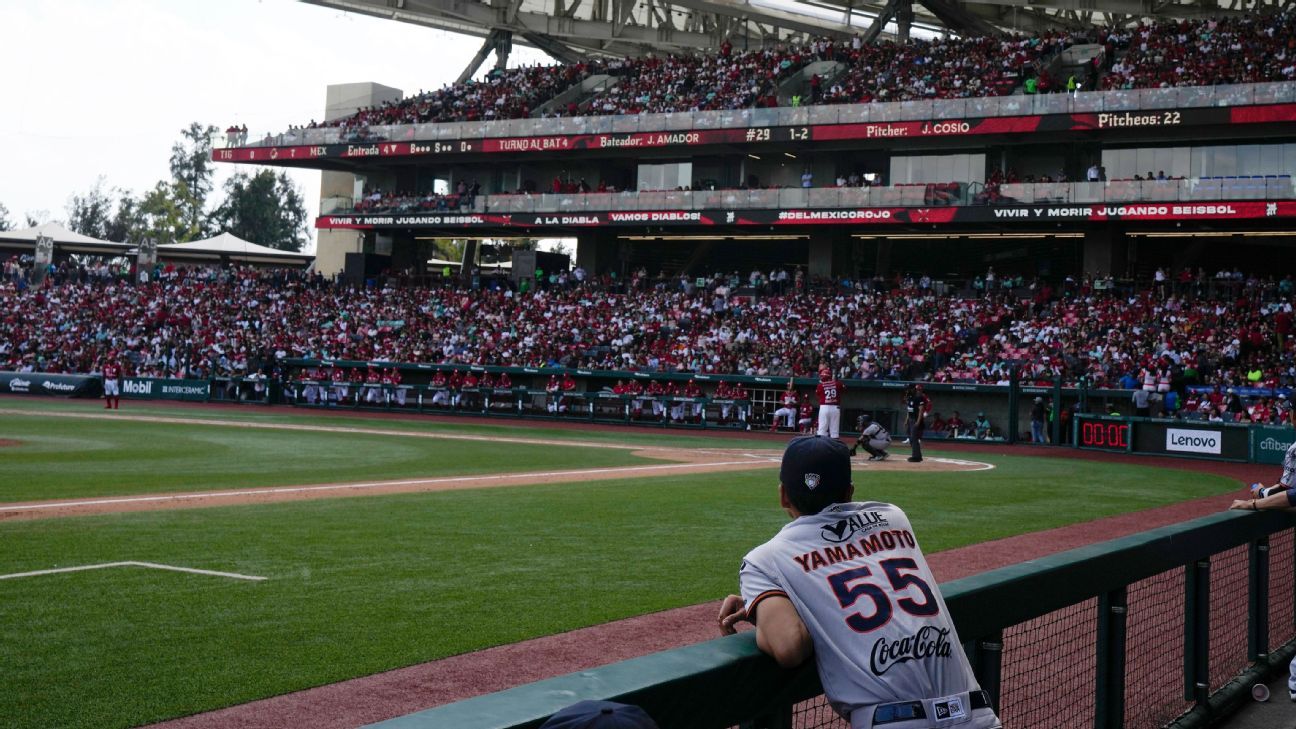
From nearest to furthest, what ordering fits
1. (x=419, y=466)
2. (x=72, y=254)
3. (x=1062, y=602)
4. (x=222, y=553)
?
(x=1062, y=602), (x=222, y=553), (x=419, y=466), (x=72, y=254)

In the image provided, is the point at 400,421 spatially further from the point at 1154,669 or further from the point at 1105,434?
the point at 1154,669

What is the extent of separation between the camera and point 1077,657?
7512 mm

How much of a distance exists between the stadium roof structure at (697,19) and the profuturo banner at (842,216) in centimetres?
1095

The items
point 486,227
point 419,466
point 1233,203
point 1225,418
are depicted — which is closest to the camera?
point 419,466

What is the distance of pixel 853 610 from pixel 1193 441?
2953cm

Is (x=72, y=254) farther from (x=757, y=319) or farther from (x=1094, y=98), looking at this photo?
(x=1094, y=98)

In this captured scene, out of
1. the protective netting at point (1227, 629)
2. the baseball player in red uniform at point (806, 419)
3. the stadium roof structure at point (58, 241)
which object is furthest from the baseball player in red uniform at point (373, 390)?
the protective netting at point (1227, 629)

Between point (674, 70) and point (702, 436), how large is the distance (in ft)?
81.9

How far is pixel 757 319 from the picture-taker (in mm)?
44906

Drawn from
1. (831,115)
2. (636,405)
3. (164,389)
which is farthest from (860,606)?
(164,389)

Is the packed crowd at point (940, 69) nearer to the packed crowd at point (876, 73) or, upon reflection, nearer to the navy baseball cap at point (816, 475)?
the packed crowd at point (876, 73)

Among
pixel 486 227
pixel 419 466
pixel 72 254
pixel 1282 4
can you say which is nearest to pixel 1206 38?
pixel 1282 4

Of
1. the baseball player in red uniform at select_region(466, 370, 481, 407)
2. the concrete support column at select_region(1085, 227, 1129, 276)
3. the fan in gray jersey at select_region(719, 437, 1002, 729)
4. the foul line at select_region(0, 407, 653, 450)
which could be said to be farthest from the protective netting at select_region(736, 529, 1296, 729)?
the concrete support column at select_region(1085, 227, 1129, 276)

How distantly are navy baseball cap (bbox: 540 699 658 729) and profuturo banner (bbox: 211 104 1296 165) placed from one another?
42903 mm
